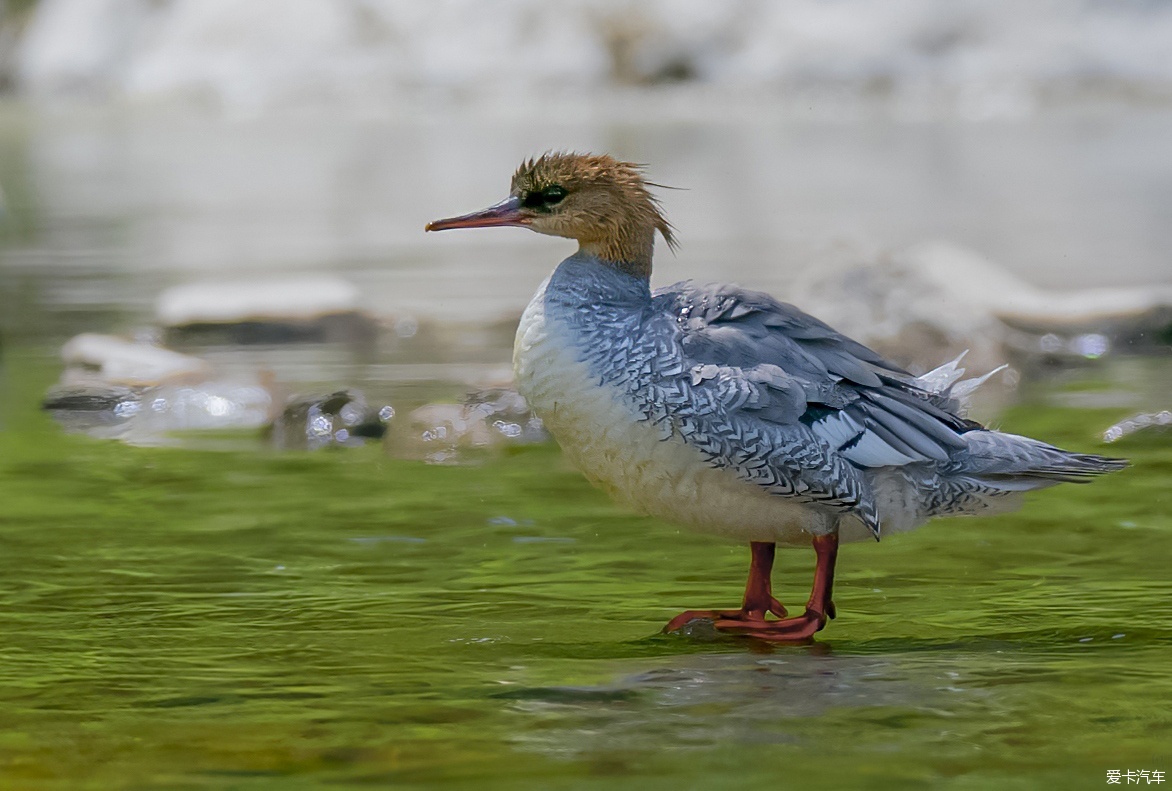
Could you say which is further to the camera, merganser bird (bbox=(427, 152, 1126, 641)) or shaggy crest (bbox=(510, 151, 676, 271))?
shaggy crest (bbox=(510, 151, 676, 271))

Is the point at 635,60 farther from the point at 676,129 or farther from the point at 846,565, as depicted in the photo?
the point at 846,565

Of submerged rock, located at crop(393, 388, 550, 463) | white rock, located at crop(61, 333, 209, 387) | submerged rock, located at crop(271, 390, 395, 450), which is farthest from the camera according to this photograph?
white rock, located at crop(61, 333, 209, 387)

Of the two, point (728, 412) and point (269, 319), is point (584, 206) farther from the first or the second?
point (269, 319)

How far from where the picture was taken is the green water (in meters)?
3.73

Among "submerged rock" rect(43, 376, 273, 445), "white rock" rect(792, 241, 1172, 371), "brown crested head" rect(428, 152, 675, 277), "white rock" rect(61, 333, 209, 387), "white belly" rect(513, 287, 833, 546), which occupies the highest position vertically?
"brown crested head" rect(428, 152, 675, 277)

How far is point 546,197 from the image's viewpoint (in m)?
5.02

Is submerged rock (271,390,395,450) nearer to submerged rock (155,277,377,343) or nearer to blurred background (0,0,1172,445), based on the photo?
blurred background (0,0,1172,445)

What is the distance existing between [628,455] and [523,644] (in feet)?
2.02

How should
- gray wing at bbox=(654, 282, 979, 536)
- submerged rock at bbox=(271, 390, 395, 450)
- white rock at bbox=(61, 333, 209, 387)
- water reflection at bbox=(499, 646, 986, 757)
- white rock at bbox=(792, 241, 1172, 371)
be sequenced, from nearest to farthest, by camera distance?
water reflection at bbox=(499, 646, 986, 757), gray wing at bbox=(654, 282, 979, 536), submerged rock at bbox=(271, 390, 395, 450), white rock at bbox=(61, 333, 209, 387), white rock at bbox=(792, 241, 1172, 371)

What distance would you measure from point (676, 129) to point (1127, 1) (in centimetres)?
1156

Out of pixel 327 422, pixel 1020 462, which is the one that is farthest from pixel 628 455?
pixel 327 422

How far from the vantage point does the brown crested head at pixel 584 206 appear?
16.4 feet
